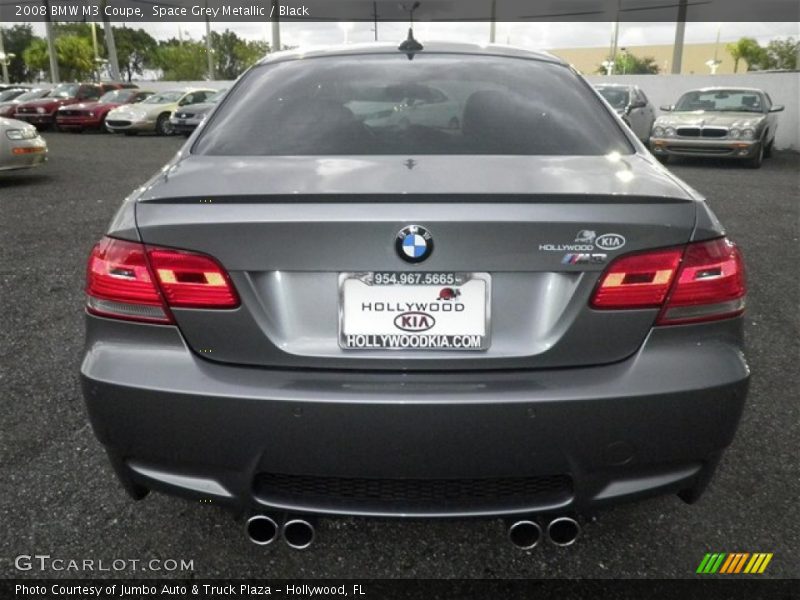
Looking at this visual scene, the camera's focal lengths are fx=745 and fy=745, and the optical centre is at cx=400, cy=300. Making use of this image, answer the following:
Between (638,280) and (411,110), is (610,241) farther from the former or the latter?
(411,110)

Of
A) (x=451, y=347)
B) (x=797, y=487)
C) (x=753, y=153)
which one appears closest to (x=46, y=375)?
(x=451, y=347)

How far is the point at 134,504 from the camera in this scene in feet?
8.50

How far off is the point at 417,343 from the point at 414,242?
0.26m

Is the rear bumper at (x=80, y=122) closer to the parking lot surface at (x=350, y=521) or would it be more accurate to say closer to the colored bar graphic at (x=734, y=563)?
the parking lot surface at (x=350, y=521)

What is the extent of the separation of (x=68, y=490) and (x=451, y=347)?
1662mm

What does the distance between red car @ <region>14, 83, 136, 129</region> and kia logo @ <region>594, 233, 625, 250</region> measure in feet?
88.4

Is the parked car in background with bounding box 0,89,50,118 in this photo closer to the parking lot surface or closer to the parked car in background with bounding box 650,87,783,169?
the parked car in background with bounding box 650,87,783,169

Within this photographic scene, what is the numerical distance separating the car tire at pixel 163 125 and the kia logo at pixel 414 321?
900 inches

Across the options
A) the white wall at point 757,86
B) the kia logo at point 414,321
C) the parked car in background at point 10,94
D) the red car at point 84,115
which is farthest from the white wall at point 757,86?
the kia logo at point 414,321

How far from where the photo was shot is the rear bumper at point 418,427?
179cm

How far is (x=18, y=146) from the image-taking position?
416 inches

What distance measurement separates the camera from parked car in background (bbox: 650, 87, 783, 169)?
13562mm

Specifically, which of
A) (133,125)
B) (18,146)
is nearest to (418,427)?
(18,146)

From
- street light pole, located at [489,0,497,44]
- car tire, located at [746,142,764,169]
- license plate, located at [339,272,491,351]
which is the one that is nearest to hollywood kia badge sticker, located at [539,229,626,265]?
license plate, located at [339,272,491,351]
